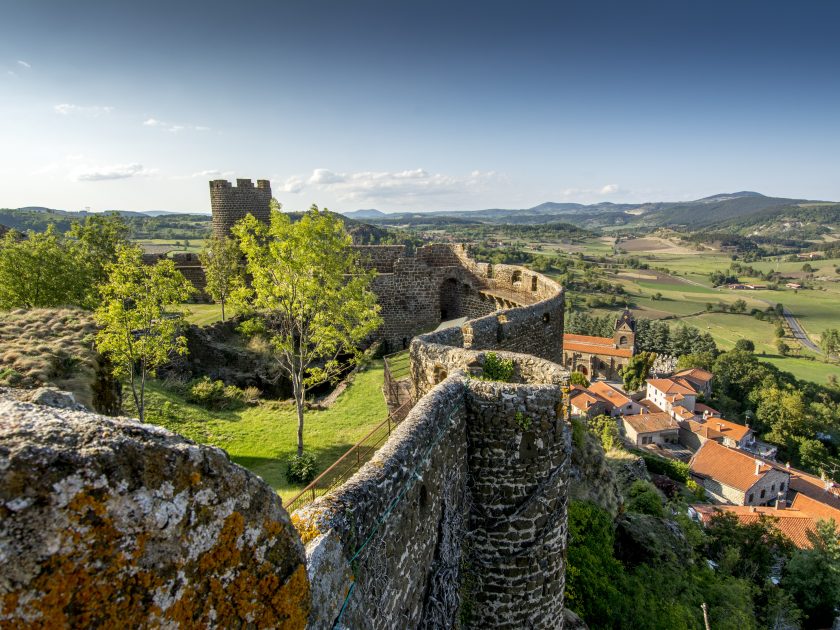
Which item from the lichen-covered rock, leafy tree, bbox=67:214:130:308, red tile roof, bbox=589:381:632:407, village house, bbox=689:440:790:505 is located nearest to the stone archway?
leafy tree, bbox=67:214:130:308

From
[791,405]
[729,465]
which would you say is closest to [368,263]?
[729,465]

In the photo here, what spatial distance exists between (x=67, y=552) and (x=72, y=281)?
20363 mm

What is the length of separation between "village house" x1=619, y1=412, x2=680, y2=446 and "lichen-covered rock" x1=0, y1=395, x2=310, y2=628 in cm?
6305

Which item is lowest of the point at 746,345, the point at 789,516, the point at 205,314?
the point at 746,345

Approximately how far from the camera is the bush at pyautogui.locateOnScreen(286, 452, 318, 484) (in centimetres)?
1205

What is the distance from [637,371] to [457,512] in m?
87.8

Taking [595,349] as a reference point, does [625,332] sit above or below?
above

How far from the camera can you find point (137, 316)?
12.5m

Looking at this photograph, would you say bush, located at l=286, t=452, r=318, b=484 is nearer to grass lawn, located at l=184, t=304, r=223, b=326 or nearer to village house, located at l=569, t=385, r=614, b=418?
grass lawn, located at l=184, t=304, r=223, b=326

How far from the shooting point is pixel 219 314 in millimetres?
29344

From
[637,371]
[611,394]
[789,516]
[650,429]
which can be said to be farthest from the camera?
[637,371]

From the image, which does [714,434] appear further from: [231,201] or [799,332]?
[799,332]

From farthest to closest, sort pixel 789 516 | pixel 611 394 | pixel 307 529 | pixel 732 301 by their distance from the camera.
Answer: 1. pixel 732 301
2. pixel 611 394
3. pixel 789 516
4. pixel 307 529

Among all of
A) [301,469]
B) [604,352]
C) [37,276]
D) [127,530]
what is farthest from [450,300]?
[604,352]
